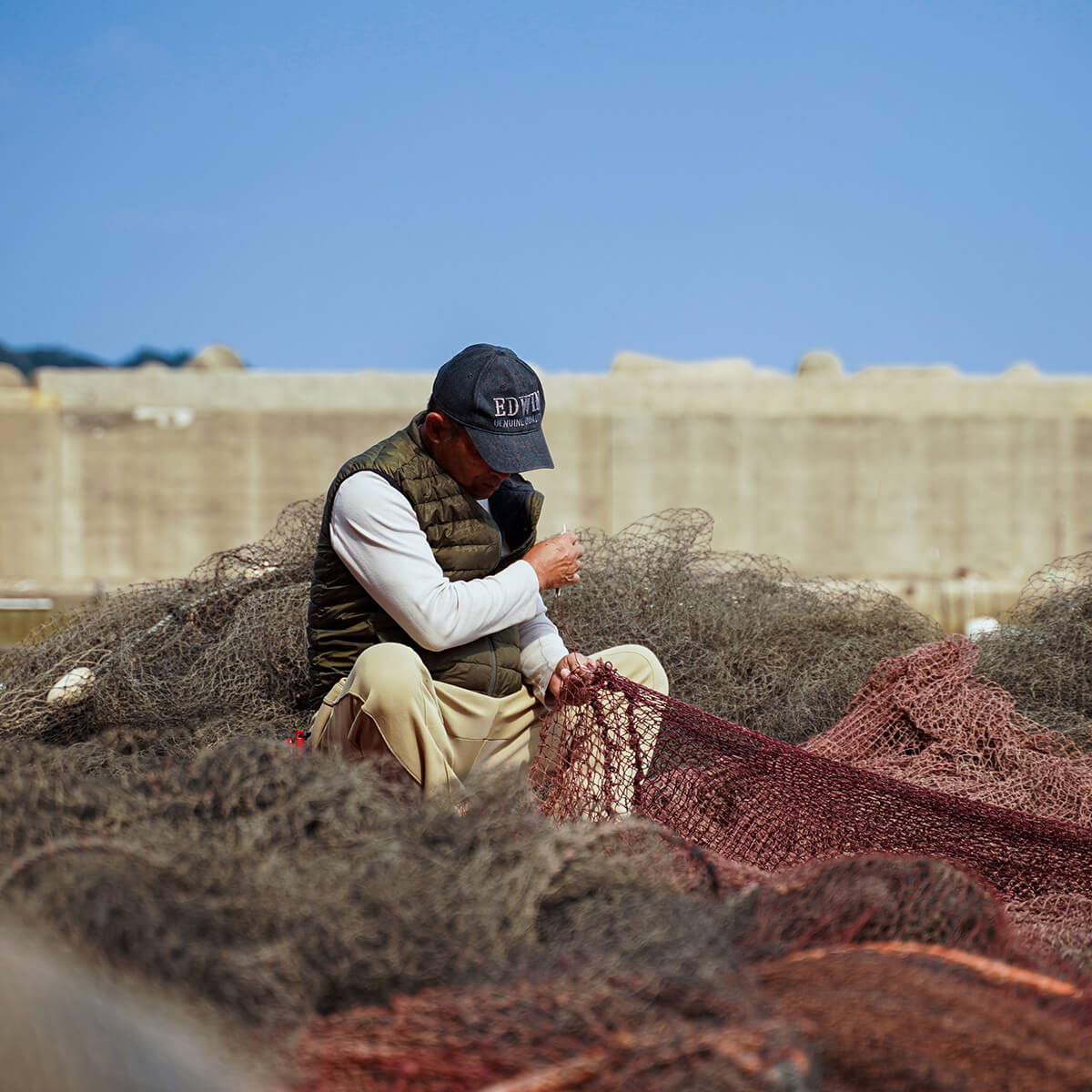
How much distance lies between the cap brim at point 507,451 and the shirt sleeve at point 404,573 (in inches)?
8.5

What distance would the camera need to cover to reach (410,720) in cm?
245

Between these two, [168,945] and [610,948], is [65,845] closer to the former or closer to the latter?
[168,945]

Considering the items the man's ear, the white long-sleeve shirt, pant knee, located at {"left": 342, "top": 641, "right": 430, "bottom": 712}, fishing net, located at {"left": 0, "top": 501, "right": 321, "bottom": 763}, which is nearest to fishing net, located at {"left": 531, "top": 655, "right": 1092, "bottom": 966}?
the white long-sleeve shirt

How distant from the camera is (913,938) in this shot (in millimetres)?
1564

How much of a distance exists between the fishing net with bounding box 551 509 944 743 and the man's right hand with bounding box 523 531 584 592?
0.96m

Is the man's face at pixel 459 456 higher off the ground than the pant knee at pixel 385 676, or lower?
higher

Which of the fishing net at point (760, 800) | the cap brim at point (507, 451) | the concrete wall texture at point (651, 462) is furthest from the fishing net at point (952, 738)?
the concrete wall texture at point (651, 462)

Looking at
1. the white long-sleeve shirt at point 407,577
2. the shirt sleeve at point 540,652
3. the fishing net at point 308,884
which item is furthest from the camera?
the shirt sleeve at point 540,652

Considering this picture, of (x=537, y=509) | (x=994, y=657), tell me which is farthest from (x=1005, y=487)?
(x=537, y=509)

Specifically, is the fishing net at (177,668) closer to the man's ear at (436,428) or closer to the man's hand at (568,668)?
the man's hand at (568,668)

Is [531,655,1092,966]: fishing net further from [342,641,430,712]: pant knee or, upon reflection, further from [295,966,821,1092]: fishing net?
[295,966,821,1092]: fishing net

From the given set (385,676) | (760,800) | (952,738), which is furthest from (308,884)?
(952,738)

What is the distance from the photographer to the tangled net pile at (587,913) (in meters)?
1.18

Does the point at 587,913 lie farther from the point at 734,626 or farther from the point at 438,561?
the point at 734,626
